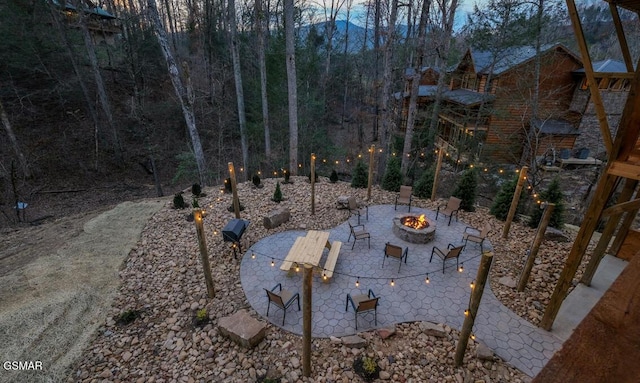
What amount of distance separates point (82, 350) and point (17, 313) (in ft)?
5.58

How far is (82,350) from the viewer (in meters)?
5.37

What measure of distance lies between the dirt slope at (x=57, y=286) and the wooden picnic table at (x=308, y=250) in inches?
163

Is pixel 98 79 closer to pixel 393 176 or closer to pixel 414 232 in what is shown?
pixel 393 176

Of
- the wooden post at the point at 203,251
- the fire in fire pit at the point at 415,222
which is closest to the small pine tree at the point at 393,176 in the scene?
the fire in fire pit at the point at 415,222

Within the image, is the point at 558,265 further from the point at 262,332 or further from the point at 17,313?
the point at 17,313

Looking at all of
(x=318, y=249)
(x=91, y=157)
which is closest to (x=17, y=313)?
(x=318, y=249)

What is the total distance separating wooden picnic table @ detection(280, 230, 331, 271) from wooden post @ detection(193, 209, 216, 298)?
165 centimetres

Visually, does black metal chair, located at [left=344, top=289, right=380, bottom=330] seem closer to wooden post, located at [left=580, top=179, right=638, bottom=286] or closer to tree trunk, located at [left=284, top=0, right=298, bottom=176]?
wooden post, located at [left=580, top=179, right=638, bottom=286]

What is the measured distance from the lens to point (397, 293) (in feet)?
22.3

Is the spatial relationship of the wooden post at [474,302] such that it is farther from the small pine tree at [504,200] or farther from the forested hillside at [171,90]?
the forested hillside at [171,90]

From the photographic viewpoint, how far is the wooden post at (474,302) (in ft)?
14.8

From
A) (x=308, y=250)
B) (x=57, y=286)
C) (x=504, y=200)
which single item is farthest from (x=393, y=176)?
(x=57, y=286)

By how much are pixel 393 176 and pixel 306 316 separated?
29.1 ft

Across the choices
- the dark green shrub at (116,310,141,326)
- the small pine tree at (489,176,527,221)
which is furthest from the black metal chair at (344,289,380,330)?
the small pine tree at (489,176,527,221)
